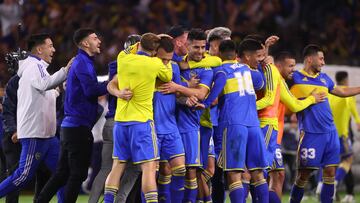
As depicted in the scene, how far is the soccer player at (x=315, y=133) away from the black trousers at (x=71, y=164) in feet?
9.84

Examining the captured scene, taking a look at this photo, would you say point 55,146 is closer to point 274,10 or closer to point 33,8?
point 33,8

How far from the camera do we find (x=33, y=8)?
22.6m

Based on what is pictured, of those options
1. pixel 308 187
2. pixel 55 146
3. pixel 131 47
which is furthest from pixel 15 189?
pixel 308 187

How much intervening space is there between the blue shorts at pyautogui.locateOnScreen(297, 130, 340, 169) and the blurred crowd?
283 inches

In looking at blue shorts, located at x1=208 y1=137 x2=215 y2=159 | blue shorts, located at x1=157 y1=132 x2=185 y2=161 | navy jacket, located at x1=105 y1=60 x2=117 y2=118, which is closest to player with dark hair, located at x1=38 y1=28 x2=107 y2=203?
navy jacket, located at x1=105 y1=60 x2=117 y2=118

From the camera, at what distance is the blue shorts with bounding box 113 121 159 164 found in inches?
484

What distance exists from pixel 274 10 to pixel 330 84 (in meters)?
9.02

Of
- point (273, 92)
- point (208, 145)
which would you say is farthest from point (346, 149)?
point (208, 145)

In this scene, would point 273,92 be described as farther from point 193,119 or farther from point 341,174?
point 341,174

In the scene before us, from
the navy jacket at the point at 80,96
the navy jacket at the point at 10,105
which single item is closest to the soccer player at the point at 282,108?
the navy jacket at the point at 80,96

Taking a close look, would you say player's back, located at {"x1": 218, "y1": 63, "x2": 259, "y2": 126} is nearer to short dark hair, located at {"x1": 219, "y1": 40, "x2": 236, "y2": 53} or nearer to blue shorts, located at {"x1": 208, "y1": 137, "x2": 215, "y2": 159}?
short dark hair, located at {"x1": 219, "y1": 40, "x2": 236, "y2": 53}

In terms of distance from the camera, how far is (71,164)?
43.6 feet

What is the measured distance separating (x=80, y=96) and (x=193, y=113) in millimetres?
1427

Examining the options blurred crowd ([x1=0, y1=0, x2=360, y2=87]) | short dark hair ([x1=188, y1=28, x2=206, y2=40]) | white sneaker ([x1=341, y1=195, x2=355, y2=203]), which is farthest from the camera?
blurred crowd ([x1=0, y1=0, x2=360, y2=87])
